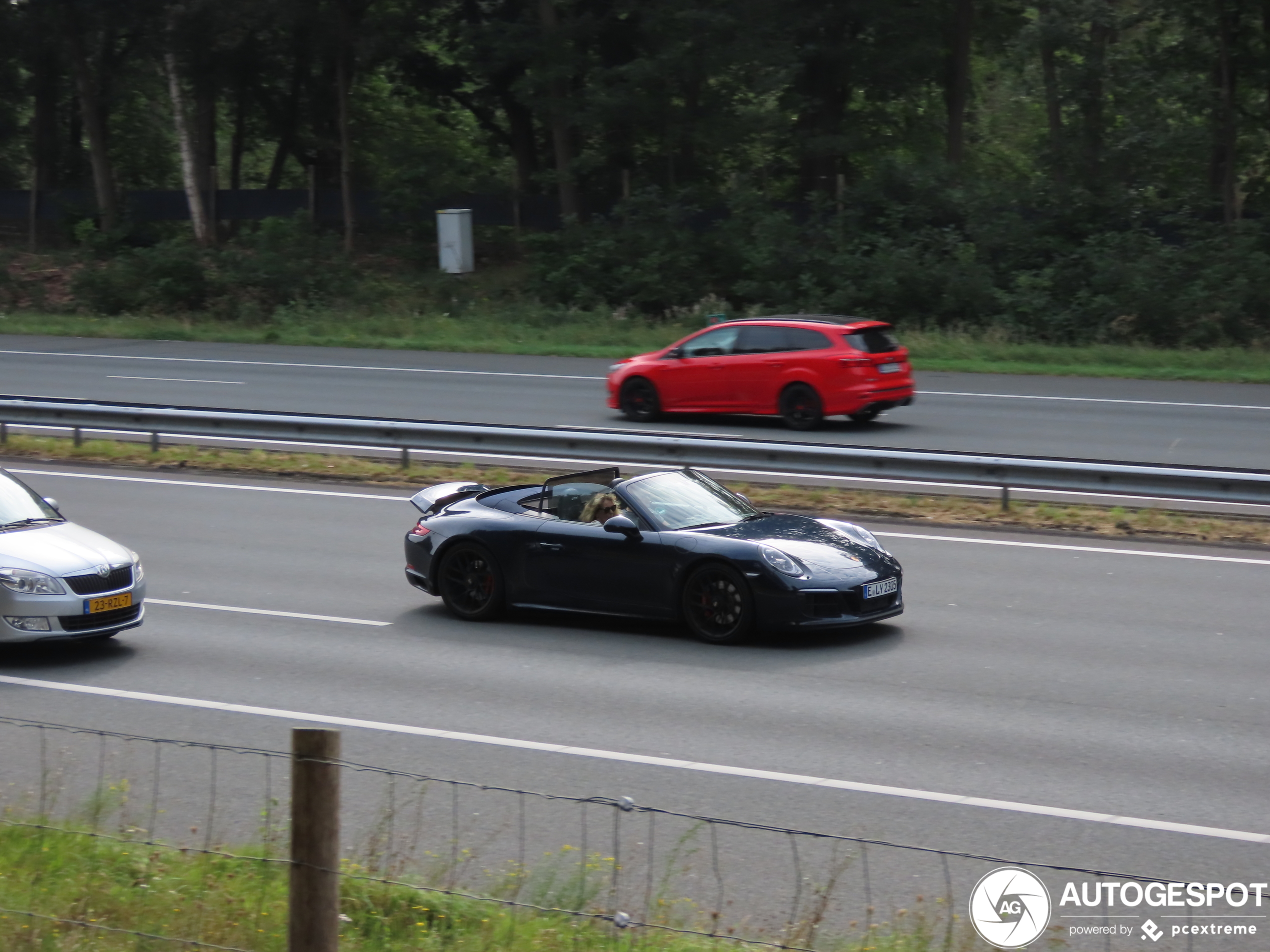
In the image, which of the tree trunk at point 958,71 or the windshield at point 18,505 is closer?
the windshield at point 18,505

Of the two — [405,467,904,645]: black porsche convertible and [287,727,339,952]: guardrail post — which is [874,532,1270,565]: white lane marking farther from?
[287,727,339,952]: guardrail post

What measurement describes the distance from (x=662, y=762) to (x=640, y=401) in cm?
1550

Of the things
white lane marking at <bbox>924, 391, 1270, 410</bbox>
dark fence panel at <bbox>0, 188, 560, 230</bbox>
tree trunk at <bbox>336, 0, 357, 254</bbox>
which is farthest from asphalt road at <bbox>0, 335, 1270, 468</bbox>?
tree trunk at <bbox>336, 0, 357, 254</bbox>

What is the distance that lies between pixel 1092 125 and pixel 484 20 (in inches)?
732

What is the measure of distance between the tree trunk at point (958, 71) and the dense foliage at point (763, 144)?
119mm

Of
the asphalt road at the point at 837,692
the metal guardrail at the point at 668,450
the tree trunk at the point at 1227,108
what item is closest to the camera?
the asphalt road at the point at 837,692

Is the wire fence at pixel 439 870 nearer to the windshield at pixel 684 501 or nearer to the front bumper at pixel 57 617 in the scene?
the front bumper at pixel 57 617

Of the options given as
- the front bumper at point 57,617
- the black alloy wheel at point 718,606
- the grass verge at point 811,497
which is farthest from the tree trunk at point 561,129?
the front bumper at point 57,617

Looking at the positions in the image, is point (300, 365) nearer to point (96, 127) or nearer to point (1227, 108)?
point (96, 127)

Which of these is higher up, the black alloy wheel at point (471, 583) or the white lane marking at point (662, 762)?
the black alloy wheel at point (471, 583)

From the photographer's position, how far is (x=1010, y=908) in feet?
19.5

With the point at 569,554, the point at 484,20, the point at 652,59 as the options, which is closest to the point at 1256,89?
the point at 652,59

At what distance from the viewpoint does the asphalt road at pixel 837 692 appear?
764 cm

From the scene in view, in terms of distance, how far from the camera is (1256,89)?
40.4 metres
